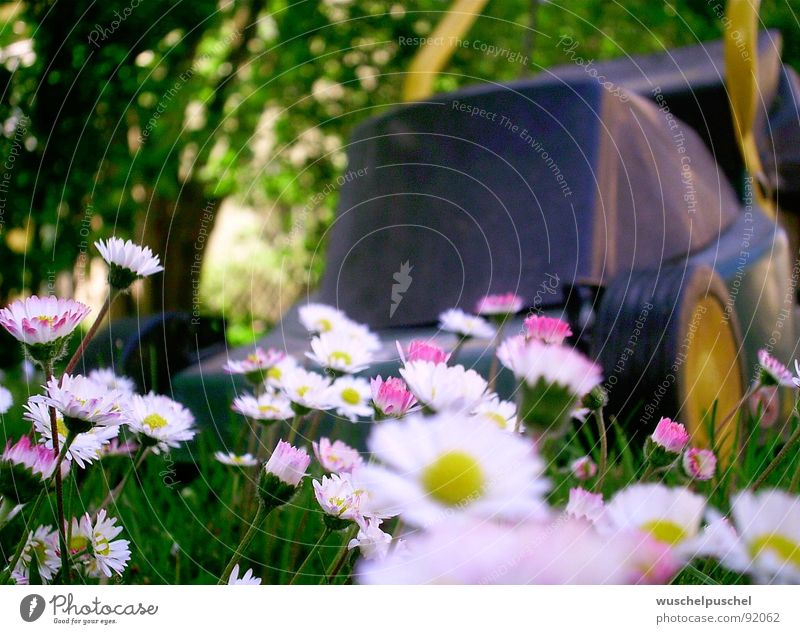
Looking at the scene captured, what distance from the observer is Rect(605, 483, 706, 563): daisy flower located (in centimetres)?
16

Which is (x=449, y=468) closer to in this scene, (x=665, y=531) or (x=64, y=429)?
(x=665, y=531)

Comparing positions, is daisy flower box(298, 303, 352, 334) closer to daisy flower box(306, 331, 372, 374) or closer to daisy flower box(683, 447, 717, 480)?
daisy flower box(306, 331, 372, 374)

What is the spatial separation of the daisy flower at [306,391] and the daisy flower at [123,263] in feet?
0.24

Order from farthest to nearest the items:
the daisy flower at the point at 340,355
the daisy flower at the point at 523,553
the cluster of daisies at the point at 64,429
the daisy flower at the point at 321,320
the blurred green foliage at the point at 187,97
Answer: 1. the blurred green foliage at the point at 187,97
2. the daisy flower at the point at 321,320
3. the daisy flower at the point at 340,355
4. the cluster of daisies at the point at 64,429
5. the daisy flower at the point at 523,553

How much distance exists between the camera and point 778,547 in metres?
0.19

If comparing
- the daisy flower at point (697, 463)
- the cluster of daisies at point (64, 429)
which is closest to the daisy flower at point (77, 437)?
the cluster of daisies at point (64, 429)

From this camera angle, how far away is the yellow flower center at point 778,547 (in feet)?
0.60

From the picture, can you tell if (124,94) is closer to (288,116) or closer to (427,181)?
(427,181)

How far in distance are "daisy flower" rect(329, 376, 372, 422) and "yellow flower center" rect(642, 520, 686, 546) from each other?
0.16 m

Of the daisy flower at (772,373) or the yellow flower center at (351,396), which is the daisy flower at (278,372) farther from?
the daisy flower at (772,373)

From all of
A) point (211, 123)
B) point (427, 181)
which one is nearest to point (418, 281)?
Answer: point (427, 181)

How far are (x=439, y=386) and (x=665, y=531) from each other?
8 cm

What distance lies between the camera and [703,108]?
104 centimetres
